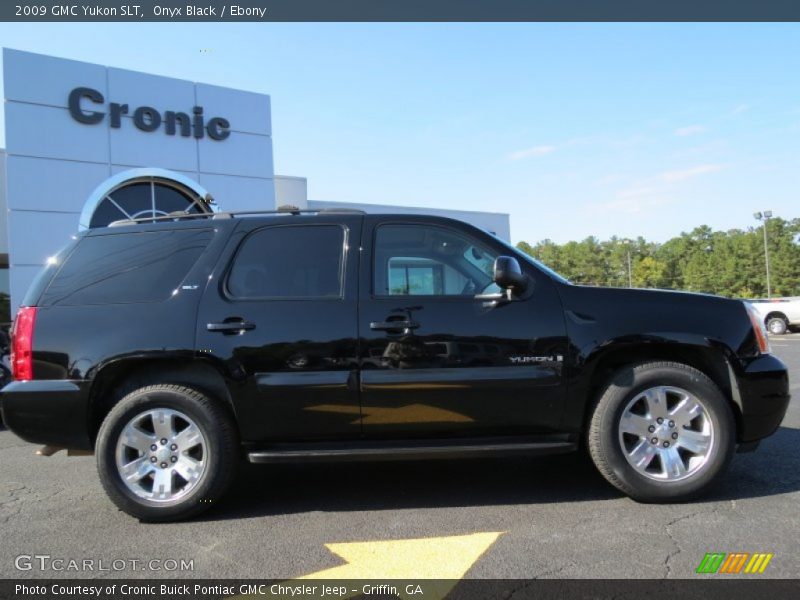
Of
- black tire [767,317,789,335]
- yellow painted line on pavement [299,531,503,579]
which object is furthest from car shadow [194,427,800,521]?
black tire [767,317,789,335]

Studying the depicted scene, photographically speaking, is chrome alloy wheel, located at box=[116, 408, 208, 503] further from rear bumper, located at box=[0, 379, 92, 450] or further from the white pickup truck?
the white pickup truck

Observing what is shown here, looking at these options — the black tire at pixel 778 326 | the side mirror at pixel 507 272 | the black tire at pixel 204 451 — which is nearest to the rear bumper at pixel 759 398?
the side mirror at pixel 507 272

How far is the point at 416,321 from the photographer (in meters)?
3.66

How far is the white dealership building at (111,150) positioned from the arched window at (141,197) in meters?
0.02

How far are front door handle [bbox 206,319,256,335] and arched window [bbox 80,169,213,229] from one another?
31.2ft

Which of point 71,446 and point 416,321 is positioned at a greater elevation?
point 416,321

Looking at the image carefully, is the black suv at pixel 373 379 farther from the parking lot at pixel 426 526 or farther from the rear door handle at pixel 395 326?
the parking lot at pixel 426 526

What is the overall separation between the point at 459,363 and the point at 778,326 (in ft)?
68.7

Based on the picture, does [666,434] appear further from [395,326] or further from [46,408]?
[46,408]

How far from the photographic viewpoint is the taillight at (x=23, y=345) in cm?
366

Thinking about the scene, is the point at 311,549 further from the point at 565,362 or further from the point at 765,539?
the point at 765,539

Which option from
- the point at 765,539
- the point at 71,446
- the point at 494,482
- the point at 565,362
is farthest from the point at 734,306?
the point at 71,446

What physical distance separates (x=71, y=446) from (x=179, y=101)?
1280cm

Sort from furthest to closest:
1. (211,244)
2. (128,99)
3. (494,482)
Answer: (128,99)
(494,482)
(211,244)
